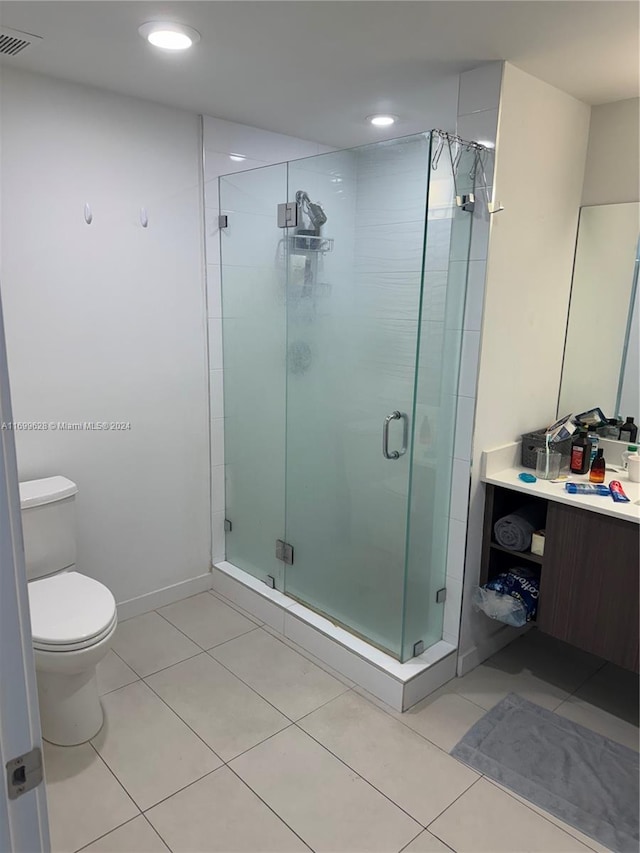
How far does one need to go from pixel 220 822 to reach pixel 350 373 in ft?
5.30

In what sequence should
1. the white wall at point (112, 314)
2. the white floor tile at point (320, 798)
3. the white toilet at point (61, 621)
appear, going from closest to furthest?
the white floor tile at point (320, 798) < the white toilet at point (61, 621) < the white wall at point (112, 314)

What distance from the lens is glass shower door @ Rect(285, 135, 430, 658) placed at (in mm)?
2166

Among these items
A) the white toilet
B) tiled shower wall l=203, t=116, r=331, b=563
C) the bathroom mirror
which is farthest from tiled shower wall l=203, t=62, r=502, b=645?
the white toilet

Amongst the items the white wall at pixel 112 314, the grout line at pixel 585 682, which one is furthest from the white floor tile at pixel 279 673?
the grout line at pixel 585 682

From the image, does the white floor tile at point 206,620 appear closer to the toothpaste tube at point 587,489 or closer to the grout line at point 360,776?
the grout line at point 360,776

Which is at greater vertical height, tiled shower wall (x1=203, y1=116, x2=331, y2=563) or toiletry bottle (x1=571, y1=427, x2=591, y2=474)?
tiled shower wall (x1=203, y1=116, x2=331, y2=563)

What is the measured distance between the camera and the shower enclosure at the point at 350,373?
214 cm

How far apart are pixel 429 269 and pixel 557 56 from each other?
78cm

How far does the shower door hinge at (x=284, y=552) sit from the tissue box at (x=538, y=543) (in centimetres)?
110

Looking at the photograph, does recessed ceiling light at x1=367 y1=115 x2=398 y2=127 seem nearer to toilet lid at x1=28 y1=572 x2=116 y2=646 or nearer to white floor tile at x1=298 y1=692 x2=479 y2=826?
toilet lid at x1=28 y1=572 x2=116 y2=646

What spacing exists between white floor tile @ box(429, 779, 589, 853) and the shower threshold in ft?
1.46

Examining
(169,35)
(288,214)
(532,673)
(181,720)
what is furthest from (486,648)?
(169,35)

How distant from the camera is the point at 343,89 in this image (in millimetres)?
2268

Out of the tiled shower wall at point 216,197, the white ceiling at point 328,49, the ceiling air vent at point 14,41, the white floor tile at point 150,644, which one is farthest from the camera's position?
the tiled shower wall at point 216,197
